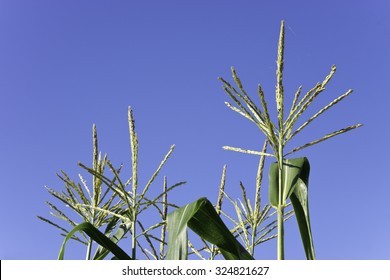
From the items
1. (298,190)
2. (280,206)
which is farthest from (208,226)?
(298,190)

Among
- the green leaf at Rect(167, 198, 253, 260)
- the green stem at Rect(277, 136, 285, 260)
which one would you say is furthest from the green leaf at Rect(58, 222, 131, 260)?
the green stem at Rect(277, 136, 285, 260)

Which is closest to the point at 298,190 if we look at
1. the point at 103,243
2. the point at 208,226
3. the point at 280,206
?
the point at 280,206

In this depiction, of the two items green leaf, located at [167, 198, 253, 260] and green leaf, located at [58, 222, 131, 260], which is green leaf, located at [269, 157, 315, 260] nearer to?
green leaf, located at [167, 198, 253, 260]

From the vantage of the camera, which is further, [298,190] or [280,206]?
[298,190]

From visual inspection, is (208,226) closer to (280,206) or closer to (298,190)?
(280,206)

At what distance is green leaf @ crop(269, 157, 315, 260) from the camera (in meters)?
2.47

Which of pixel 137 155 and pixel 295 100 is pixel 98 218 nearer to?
pixel 137 155

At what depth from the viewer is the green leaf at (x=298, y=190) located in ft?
8.12

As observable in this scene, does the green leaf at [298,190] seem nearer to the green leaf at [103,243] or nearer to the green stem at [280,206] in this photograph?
the green stem at [280,206]

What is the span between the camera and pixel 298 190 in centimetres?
A: 262

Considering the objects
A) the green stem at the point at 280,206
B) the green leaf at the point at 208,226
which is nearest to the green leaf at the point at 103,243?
the green leaf at the point at 208,226

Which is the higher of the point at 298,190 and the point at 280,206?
the point at 298,190
